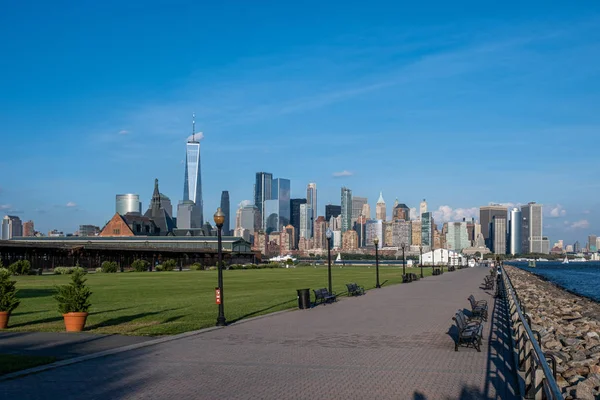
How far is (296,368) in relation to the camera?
482 inches

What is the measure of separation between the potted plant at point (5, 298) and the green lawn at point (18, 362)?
5480mm

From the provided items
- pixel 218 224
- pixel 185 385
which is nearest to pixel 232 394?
pixel 185 385

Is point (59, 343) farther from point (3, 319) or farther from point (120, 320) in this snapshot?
point (120, 320)

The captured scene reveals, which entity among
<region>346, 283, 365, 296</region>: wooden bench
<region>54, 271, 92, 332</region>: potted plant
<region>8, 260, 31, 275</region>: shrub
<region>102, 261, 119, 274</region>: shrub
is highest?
<region>54, 271, 92, 332</region>: potted plant

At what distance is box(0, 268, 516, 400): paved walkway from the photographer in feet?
33.2

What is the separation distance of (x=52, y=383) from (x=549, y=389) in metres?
7.72

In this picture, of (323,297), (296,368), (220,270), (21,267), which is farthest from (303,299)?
(21,267)

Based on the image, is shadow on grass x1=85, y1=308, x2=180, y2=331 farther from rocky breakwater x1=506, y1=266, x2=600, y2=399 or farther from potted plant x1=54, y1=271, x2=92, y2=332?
rocky breakwater x1=506, y1=266, x2=600, y2=399

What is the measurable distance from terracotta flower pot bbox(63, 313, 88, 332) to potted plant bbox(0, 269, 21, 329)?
2.14m

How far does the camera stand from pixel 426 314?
76.7 feet

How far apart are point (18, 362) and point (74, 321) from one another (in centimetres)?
509

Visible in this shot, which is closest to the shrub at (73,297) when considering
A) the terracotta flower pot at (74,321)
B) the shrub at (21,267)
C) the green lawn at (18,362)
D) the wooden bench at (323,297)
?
the terracotta flower pot at (74,321)

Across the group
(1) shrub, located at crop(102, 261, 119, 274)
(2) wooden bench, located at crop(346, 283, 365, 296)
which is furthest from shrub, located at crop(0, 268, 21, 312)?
(1) shrub, located at crop(102, 261, 119, 274)

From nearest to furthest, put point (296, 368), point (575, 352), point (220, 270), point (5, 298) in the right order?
1. point (296, 368)
2. point (575, 352)
3. point (5, 298)
4. point (220, 270)
